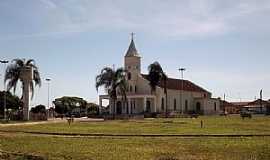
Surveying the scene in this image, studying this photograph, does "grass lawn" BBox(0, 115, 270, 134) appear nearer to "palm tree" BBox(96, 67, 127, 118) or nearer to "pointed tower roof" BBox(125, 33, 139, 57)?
"palm tree" BBox(96, 67, 127, 118)

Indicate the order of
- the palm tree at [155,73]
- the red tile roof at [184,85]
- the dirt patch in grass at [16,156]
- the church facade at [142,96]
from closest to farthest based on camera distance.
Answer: the dirt patch in grass at [16,156], the palm tree at [155,73], the church facade at [142,96], the red tile roof at [184,85]

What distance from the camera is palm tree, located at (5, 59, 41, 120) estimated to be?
68.6m

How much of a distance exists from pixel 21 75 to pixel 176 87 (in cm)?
6356

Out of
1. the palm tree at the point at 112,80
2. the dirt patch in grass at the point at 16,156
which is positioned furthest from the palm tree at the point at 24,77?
the dirt patch in grass at the point at 16,156

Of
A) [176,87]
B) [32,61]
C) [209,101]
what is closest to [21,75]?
[32,61]

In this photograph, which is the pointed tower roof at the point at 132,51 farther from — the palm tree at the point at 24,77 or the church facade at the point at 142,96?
the palm tree at the point at 24,77

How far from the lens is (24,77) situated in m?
68.5

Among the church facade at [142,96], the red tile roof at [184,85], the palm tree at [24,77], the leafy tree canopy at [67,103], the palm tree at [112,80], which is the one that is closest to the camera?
the palm tree at [24,77]

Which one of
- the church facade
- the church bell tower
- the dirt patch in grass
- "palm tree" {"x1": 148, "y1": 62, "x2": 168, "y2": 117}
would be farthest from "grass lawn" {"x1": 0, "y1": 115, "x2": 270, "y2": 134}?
the church bell tower

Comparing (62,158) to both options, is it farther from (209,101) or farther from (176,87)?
(209,101)

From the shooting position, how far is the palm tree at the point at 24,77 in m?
68.6

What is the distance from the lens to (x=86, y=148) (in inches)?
819

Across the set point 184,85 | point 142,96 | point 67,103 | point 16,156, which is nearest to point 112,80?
point 142,96

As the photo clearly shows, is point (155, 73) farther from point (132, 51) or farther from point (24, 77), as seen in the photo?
point (24, 77)
